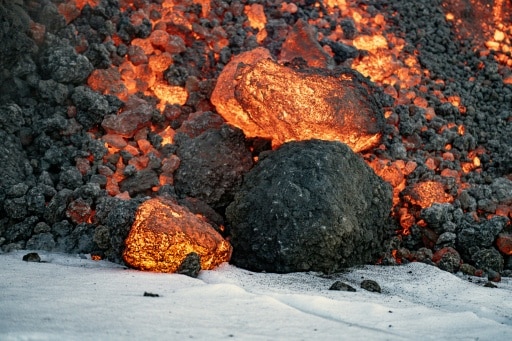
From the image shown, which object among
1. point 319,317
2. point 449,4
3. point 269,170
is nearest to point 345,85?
point 269,170

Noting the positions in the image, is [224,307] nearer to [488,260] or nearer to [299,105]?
[299,105]

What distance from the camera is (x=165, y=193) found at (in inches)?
149

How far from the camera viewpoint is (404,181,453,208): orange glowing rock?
13.3 feet

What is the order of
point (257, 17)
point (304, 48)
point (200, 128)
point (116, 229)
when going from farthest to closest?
point (257, 17) → point (304, 48) → point (200, 128) → point (116, 229)

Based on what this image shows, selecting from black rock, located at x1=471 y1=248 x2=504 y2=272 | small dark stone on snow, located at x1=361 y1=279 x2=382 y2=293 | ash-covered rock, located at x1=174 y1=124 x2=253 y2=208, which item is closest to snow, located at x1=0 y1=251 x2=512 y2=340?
small dark stone on snow, located at x1=361 y1=279 x2=382 y2=293

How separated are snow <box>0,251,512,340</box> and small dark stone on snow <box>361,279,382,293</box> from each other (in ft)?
0.13

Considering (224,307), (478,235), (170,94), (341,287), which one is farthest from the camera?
(170,94)

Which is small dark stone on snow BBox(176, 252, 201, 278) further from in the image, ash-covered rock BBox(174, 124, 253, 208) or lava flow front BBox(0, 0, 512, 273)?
ash-covered rock BBox(174, 124, 253, 208)

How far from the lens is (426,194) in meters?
4.09

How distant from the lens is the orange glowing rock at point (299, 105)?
3889 mm

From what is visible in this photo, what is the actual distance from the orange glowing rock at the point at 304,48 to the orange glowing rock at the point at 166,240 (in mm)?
2436

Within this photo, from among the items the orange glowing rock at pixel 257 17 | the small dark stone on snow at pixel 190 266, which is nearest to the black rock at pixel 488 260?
the small dark stone on snow at pixel 190 266

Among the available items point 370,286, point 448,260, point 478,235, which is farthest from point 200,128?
point 478,235

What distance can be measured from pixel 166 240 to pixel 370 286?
1.17m
